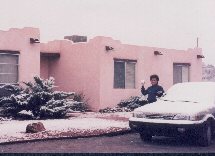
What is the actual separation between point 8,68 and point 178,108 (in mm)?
9706

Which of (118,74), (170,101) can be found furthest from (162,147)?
(118,74)

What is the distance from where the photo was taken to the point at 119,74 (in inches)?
832

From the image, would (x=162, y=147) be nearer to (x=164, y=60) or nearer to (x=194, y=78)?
(x=164, y=60)

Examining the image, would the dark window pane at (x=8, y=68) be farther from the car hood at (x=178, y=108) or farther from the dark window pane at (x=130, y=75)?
the car hood at (x=178, y=108)

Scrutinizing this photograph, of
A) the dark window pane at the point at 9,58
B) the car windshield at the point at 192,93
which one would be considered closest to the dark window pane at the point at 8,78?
the dark window pane at the point at 9,58

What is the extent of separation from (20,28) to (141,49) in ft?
22.0

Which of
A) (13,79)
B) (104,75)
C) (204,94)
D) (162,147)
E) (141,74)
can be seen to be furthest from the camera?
(141,74)

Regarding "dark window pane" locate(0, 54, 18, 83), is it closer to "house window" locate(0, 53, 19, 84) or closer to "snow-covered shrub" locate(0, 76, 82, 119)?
"house window" locate(0, 53, 19, 84)

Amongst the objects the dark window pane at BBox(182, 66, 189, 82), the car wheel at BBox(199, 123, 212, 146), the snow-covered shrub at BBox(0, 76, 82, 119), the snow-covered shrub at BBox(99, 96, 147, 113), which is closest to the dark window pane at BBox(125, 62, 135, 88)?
→ the snow-covered shrub at BBox(99, 96, 147, 113)

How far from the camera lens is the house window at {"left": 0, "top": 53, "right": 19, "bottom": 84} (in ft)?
58.4

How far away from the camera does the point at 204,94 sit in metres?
11.2

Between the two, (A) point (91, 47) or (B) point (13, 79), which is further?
(A) point (91, 47)

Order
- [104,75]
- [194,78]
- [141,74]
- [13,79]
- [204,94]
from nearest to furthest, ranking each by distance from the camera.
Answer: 1. [204,94]
2. [13,79]
3. [104,75]
4. [141,74]
5. [194,78]

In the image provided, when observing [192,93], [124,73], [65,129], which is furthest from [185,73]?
[192,93]
